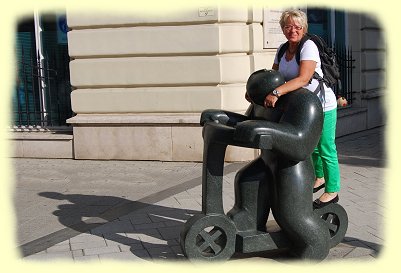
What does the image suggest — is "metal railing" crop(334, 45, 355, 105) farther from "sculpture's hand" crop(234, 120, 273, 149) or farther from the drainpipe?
"sculpture's hand" crop(234, 120, 273, 149)

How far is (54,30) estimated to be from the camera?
10188mm

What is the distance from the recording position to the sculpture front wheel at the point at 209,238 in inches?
165

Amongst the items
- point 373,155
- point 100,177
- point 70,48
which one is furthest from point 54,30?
point 373,155

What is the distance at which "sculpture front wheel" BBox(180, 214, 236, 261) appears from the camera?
13.8 feet

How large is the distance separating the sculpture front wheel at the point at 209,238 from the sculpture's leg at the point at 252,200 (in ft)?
0.35

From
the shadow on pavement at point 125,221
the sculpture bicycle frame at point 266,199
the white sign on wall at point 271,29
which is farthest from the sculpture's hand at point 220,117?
the white sign on wall at point 271,29

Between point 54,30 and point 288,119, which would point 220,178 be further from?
point 54,30

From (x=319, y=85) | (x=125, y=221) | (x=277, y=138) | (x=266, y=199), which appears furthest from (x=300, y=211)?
(x=125, y=221)

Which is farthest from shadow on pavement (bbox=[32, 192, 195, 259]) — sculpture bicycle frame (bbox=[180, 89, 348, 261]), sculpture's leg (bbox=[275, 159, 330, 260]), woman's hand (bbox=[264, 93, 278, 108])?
woman's hand (bbox=[264, 93, 278, 108])

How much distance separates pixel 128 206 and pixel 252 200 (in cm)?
224

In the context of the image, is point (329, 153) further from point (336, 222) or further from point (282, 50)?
point (282, 50)

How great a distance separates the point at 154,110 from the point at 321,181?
4.14 meters

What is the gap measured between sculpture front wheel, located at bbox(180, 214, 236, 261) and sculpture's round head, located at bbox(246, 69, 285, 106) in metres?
0.89

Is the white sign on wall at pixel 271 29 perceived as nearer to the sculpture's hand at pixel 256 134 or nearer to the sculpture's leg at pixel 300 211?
the sculpture's leg at pixel 300 211
